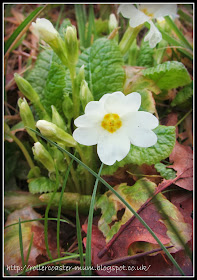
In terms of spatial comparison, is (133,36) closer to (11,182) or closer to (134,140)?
(134,140)

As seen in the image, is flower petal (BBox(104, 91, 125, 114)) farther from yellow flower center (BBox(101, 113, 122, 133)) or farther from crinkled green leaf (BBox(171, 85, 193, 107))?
crinkled green leaf (BBox(171, 85, 193, 107))

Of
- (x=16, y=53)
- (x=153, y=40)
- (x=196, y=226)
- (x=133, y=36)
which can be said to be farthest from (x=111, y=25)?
(x=196, y=226)

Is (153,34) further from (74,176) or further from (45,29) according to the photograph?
(74,176)

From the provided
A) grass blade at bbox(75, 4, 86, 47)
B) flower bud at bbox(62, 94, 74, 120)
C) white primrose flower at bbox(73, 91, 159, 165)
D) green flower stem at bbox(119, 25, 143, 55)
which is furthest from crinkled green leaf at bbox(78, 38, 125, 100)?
grass blade at bbox(75, 4, 86, 47)

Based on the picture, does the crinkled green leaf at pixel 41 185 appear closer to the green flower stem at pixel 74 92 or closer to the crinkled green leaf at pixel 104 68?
the green flower stem at pixel 74 92

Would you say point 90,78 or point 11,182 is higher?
point 90,78

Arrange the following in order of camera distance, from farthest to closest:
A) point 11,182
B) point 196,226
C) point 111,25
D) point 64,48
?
point 111,25
point 11,182
point 64,48
point 196,226

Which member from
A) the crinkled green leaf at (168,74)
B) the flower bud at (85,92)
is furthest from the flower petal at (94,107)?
the crinkled green leaf at (168,74)
